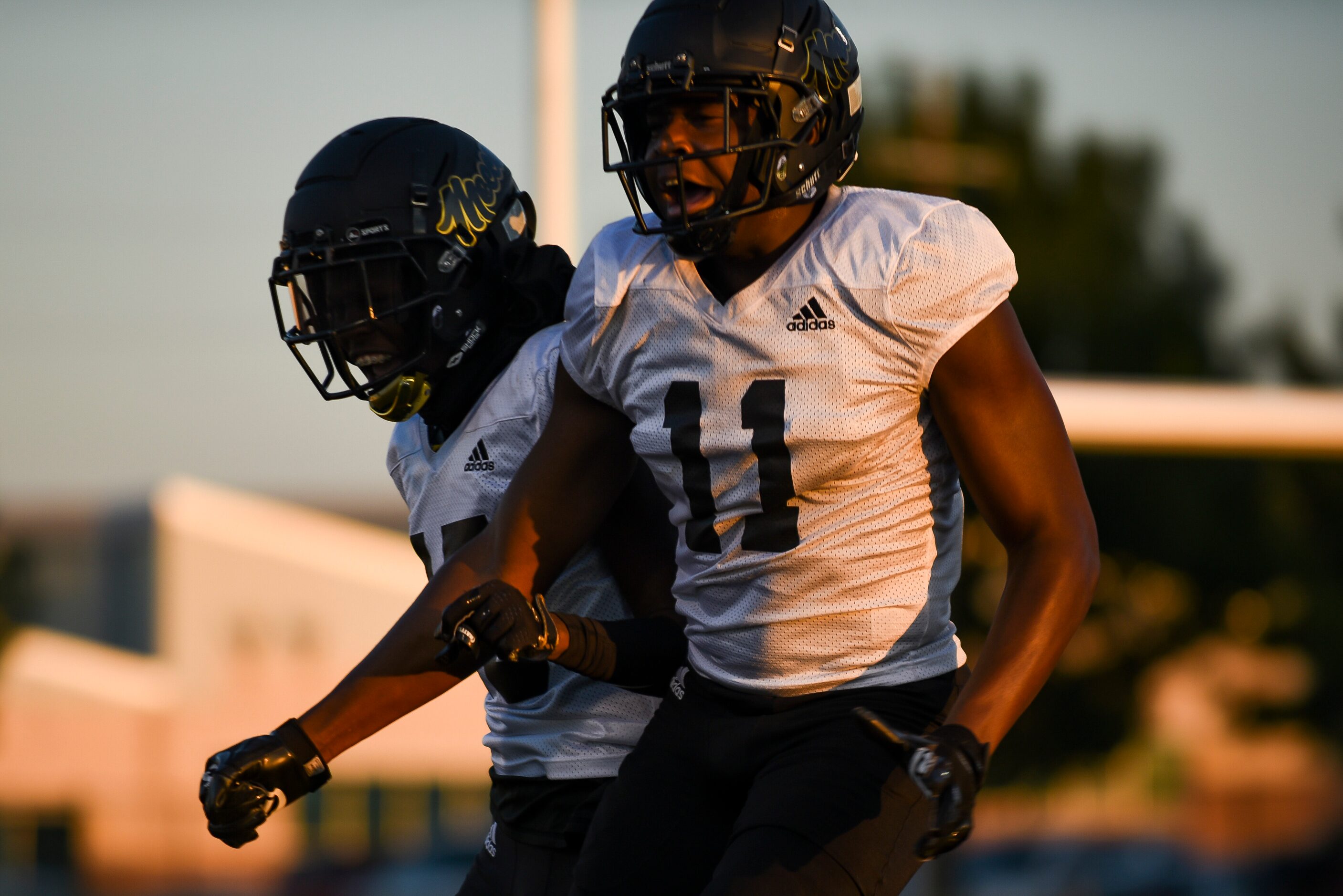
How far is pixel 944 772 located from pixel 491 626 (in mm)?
730

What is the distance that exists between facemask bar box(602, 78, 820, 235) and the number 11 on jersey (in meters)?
0.25

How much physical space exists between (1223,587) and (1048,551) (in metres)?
12.5

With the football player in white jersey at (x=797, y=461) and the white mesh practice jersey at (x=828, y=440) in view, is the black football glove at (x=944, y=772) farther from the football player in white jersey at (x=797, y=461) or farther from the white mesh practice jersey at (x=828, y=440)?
Result: the white mesh practice jersey at (x=828, y=440)

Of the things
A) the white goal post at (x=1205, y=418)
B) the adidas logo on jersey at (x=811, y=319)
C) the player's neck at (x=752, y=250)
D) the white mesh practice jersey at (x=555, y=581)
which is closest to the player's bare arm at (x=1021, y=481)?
the adidas logo on jersey at (x=811, y=319)

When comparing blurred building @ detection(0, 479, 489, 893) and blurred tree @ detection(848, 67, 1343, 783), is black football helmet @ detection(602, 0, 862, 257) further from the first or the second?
blurred building @ detection(0, 479, 489, 893)

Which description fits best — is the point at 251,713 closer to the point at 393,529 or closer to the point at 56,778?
the point at 56,778

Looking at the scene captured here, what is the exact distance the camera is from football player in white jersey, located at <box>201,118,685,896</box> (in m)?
2.71

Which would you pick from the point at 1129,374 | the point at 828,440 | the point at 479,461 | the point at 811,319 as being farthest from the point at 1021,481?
the point at 1129,374

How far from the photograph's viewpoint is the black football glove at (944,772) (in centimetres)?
188

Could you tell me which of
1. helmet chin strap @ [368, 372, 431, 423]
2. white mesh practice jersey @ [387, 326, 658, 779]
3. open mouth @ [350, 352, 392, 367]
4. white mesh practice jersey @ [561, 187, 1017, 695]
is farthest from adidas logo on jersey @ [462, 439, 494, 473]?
white mesh practice jersey @ [561, 187, 1017, 695]

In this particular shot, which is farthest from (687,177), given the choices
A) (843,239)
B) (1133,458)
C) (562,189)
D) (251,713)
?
(251,713)

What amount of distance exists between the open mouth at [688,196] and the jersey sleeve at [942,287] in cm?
31

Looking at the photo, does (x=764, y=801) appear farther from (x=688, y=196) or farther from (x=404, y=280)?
(x=404, y=280)

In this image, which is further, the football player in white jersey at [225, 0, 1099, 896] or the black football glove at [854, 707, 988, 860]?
the football player in white jersey at [225, 0, 1099, 896]
